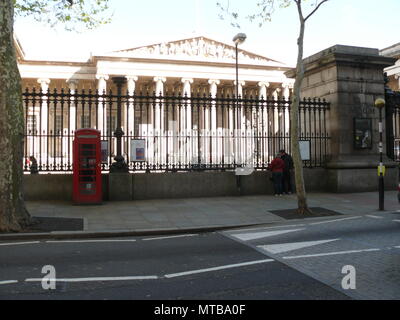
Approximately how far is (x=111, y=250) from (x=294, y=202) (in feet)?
24.3

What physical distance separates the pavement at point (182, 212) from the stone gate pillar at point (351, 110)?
88 cm

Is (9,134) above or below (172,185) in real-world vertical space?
above

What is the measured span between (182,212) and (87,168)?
3.18m

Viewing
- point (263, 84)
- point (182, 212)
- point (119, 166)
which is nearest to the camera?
point (182, 212)

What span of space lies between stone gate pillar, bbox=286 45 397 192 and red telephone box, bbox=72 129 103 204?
8540 millimetres

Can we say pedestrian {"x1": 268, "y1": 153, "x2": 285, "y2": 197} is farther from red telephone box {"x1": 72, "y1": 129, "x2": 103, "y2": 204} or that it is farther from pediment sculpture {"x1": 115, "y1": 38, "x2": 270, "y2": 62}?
pediment sculpture {"x1": 115, "y1": 38, "x2": 270, "y2": 62}

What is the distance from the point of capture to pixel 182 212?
1084 cm

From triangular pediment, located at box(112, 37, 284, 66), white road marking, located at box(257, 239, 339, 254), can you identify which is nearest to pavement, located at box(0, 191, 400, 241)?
white road marking, located at box(257, 239, 339, 254)

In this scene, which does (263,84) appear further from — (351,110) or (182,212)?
(182,212)

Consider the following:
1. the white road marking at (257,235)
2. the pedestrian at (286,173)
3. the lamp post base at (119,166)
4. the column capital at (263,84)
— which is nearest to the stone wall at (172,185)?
the lamp post base at (119,166)

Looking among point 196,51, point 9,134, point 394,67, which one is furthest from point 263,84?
point 9,134

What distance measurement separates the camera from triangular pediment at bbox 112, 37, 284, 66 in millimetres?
54875
